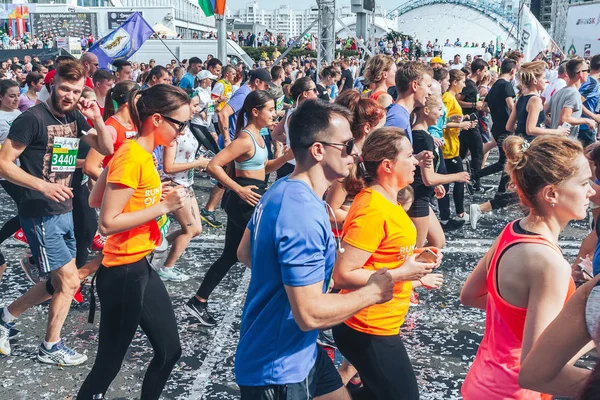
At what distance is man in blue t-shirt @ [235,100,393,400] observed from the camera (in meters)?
2.13

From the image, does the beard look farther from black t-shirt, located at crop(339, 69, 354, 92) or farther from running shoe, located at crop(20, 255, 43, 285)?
black t-shirt, located at crop(339, 69, 354, 92)

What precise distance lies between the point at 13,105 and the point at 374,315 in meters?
4.47

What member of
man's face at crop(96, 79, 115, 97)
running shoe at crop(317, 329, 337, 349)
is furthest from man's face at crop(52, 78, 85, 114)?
man's face at crop(96, 79, 115, 97)

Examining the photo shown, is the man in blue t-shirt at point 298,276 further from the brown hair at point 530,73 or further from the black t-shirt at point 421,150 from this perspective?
the brown hair at point 530,73

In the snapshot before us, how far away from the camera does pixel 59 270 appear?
13.7 feet

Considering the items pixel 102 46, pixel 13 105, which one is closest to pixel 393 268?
pixel 13 105

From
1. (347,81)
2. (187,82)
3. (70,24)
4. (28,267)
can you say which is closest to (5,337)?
(28,267)

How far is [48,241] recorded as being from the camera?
4145 millimetres

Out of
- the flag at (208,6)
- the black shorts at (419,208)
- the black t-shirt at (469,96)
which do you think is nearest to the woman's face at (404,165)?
the black shorts at (419,208)

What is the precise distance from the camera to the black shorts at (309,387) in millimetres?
2287

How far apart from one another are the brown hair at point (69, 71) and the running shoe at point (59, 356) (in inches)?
65.0

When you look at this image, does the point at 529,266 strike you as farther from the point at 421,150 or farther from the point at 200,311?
the point at 421,150

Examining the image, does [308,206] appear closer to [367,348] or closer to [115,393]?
[367,348]

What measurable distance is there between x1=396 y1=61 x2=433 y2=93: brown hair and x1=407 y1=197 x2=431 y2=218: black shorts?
2.90 ft
